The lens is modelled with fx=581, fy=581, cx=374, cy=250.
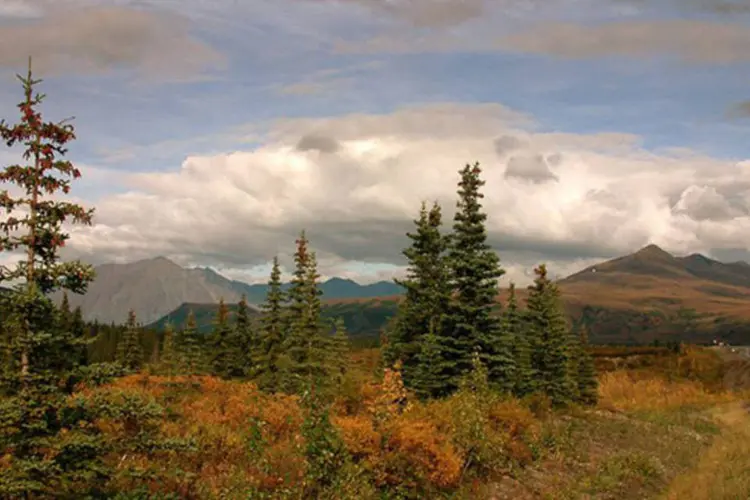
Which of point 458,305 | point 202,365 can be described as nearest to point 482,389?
point 458,305

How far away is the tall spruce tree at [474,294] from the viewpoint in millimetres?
27719

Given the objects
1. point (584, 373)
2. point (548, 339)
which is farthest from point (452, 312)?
point (584, 373)

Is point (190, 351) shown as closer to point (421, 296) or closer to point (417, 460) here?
point (421, 296)

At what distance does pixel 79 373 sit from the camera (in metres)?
9.11

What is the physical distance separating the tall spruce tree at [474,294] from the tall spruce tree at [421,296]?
0.83 meters

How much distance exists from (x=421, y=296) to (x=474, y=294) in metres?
2.91

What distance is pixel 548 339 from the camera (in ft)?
128

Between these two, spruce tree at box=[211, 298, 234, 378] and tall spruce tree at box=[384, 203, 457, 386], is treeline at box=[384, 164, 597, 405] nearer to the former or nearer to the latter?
tall spruce tree at box=[384, 203, 457, 386]

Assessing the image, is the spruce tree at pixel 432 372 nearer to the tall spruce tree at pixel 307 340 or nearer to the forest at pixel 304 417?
the forest at pixel 304 417

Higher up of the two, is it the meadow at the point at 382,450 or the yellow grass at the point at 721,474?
the meadow at the point at 382,450

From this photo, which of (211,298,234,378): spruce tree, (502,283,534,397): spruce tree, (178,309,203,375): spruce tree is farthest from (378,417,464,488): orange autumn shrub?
(211,298,234,378): spruce tree

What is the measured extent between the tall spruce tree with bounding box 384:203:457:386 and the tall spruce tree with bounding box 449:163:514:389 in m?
0.83

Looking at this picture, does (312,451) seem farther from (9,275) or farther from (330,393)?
(330,393)

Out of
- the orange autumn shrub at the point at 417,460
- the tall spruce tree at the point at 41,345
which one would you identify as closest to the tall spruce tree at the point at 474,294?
the orange autumn shrub at the point at 417,460
